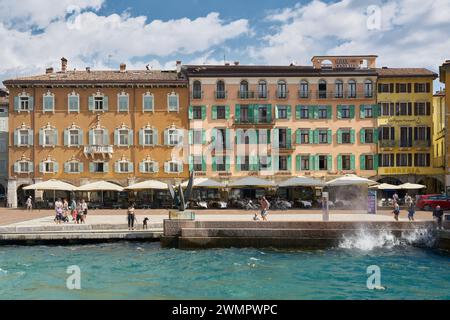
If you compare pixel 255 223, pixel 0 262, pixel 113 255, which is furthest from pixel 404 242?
pixel 0 262

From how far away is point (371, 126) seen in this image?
161 feet

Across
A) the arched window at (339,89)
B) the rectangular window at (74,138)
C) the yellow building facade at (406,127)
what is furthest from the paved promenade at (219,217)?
the arched window at (339,89)

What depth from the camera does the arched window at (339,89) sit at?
49031 millimetres

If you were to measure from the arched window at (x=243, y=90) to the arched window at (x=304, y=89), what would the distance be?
538 cm

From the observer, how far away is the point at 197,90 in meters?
48.9

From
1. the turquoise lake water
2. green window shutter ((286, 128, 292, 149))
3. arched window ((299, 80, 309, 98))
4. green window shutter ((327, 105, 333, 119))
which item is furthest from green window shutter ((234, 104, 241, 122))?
the turquoise lake water

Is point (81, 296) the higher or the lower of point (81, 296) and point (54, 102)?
the lower

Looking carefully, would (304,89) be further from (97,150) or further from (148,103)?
(97,150)

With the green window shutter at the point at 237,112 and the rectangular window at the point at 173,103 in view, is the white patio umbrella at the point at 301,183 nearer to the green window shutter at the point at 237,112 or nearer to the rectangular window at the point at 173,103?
the green window shutter at the point at 237,112

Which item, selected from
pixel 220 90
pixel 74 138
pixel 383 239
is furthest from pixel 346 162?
pixel 74 138

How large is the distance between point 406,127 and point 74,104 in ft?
108

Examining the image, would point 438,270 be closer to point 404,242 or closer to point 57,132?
point 404,242

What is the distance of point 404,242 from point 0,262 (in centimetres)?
2063

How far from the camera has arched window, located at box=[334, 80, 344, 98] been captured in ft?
Result: 161
